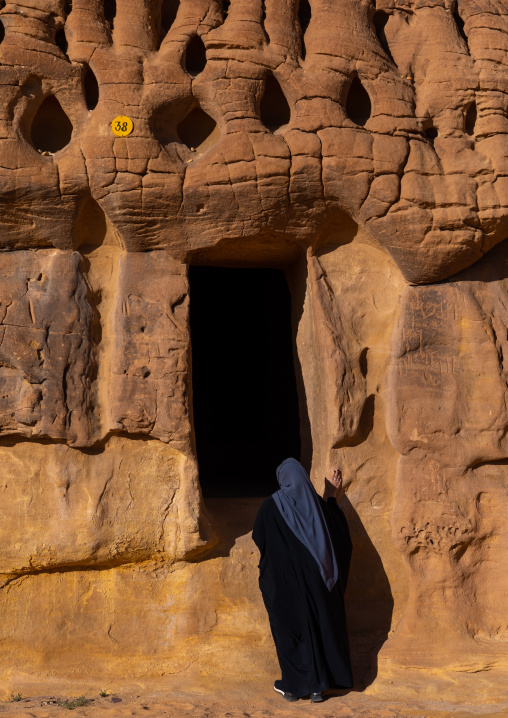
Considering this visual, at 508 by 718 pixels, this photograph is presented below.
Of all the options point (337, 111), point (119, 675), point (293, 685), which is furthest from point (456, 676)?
point (337, 111)

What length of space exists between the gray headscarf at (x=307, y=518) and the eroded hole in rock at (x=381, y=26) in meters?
2.93

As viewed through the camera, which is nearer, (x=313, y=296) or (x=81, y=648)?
(x=81, y=648)

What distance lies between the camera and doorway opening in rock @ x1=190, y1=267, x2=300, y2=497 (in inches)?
281

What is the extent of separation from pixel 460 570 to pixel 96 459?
2438 mm

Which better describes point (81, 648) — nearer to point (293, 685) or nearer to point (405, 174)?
point (293, 685)

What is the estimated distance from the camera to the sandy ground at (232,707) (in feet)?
13.7

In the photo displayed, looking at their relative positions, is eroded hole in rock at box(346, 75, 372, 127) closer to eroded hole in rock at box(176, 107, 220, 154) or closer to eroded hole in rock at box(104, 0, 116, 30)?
eroded hole in rock at box(176, 107, 220, 154)

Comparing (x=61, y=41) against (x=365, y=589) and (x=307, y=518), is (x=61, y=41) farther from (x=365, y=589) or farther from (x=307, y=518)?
(x=365, y=589)

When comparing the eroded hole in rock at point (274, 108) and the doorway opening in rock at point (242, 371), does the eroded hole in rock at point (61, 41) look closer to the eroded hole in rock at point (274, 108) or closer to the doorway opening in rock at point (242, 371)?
the eroded hole in rock at point (274, 108)

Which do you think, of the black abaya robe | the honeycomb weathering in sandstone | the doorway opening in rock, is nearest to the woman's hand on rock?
the black abaya robe

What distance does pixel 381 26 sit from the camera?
17.0ft

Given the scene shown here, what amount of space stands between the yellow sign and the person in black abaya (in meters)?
2.31

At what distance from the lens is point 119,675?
15.1 ft

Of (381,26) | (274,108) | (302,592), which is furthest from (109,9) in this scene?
(302,592)
